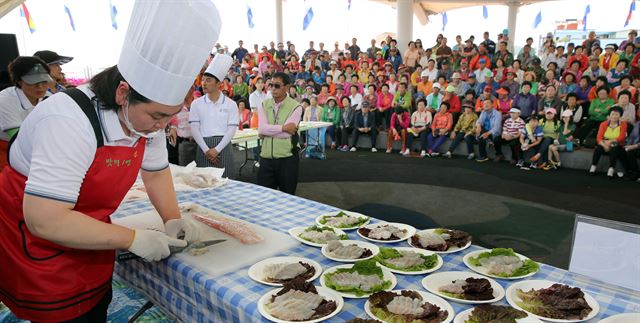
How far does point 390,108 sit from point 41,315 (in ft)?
27.1

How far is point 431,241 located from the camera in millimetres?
1696

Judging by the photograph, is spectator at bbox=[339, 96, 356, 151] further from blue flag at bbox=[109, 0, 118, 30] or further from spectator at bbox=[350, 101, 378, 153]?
blue flag at bbox=[109, 0, 118, 30]

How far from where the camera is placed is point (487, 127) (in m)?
7.64

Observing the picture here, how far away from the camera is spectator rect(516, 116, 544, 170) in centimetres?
702

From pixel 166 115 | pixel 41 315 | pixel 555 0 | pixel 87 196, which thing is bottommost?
pixel 41 315

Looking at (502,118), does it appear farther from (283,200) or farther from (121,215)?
(121,215)

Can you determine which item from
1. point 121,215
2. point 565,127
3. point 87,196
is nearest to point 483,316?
point 87,196

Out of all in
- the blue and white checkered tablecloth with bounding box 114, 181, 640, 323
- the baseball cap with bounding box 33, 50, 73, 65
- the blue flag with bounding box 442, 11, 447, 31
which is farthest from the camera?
the blue flag with bounding box 442, 11, 447, 31

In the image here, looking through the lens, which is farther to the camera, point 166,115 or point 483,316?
point 166,115

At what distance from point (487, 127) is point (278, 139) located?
524cm

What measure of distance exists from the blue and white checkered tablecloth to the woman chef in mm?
188

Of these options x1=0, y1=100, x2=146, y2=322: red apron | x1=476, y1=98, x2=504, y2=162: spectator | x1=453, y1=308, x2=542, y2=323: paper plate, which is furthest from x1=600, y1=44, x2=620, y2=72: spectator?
x1=0, y1=100, x2=146, y2=322: red apron

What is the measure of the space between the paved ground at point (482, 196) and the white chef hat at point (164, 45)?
10.9 feet

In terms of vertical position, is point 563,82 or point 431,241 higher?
point 563,82
